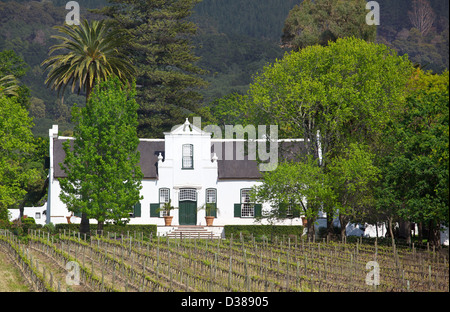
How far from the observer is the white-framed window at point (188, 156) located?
56250mm

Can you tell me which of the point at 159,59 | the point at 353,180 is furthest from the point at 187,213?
the point at 159,59

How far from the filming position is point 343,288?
27.6 metres

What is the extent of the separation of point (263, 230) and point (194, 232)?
16.5ft

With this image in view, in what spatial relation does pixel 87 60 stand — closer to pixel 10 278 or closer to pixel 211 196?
pixel 211 196

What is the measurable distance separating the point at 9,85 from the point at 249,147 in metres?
25.1

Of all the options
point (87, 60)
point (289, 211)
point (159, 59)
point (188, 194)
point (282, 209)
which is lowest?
point (289, 211)

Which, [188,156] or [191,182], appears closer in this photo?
[191,182]

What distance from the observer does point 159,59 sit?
78.8 m

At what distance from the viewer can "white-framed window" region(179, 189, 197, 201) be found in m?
55.8

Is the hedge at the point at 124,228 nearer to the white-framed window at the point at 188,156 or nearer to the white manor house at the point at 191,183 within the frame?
the white manor house at the point at 191,183

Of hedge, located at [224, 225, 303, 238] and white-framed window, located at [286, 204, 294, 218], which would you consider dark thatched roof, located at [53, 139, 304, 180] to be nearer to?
white-framed window, located at [286, 204, 294, 218]

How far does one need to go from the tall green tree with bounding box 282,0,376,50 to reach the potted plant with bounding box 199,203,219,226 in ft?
74.3

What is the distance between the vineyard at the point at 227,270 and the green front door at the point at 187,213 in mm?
12051

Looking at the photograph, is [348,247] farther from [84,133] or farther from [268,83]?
[84,133]
